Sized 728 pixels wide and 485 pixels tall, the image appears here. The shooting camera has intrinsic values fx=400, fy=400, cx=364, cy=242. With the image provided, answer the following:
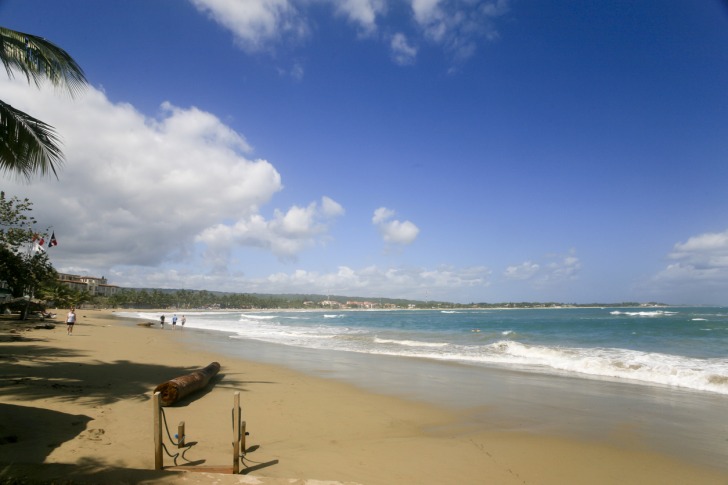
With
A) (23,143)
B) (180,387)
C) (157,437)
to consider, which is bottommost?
(180,387)

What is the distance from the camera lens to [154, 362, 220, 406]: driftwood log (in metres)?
9.19

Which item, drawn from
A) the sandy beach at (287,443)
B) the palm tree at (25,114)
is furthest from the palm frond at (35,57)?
the sandy beach at (287,443)

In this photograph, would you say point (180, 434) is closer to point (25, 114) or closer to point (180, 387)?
point (180, 387)

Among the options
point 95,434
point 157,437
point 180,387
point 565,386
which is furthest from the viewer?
point 565,386

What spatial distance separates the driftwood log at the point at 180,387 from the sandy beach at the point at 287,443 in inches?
9.9

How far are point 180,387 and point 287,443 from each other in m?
3.64

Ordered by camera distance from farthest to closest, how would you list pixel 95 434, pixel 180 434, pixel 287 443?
pixel 287 443 → pixel 95 434 → pixel 180 434

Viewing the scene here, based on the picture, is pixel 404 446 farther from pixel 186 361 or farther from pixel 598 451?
pixel 186 361

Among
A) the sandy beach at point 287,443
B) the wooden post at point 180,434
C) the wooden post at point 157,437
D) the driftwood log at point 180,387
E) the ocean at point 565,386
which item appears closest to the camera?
the wooden post at point 157,437

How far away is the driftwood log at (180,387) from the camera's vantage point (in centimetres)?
919

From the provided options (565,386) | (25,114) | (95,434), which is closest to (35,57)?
(25,114)

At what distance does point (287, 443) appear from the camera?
24.0 ft

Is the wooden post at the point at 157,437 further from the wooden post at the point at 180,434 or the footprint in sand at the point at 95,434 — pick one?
the footprint in sand at the point at 95,434

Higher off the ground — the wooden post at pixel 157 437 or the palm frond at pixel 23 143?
the palm frond at pixel 23 143
